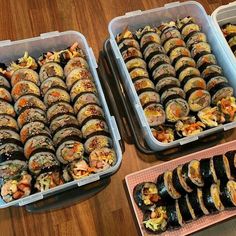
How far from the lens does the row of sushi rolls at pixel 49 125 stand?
1.07 meters

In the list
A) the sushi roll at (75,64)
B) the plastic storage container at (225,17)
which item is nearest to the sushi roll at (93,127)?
the sushi roll at (75,64)

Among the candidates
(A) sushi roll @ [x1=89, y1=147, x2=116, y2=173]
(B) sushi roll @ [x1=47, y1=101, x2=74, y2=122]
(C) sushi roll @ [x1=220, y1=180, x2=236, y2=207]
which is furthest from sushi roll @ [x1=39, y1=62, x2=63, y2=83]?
(C) sushi roll @ [x1=220, y1=180, x2=236, y2=207]

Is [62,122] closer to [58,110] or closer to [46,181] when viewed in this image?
[58,110]

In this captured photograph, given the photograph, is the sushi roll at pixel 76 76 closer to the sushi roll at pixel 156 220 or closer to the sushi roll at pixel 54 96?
the sushi roll at pixel 54 96

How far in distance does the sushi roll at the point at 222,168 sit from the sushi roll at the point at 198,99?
0.67 ft

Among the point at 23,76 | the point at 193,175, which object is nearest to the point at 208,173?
the point at 193,175

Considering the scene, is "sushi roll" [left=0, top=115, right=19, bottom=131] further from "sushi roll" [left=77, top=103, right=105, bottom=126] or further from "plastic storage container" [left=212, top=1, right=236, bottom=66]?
"plastic storage container" [left=212, top=1, right=236, bottom=66]

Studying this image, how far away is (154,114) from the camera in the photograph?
1.19 m

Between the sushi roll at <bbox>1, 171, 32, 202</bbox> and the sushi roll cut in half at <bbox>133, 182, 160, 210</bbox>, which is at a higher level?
the sushi roll at <bbox>1, 171, 32, 202</bbox>

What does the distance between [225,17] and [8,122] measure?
37.1 inches

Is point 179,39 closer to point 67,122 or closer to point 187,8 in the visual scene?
point 187,8

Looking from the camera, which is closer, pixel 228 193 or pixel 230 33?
pixel 228 193

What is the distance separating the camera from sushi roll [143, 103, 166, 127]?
3.91 feet

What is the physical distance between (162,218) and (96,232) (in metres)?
0.22
